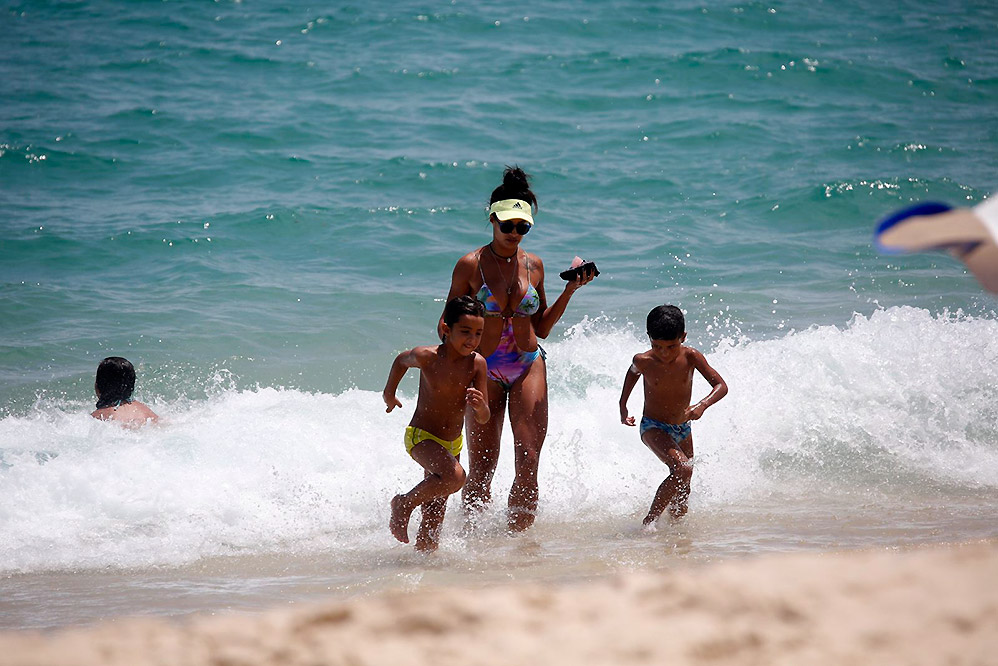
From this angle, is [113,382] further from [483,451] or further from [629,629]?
[629,629]

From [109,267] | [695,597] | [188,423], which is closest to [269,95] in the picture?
[109,267]

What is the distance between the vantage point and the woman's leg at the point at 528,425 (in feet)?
18.5

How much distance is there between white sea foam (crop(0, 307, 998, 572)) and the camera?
6.11 metres

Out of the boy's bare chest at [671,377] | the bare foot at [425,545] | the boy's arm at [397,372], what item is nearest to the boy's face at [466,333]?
the boy's arm at [397,372]

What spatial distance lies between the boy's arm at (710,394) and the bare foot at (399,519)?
5.75 ft

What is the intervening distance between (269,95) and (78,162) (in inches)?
136

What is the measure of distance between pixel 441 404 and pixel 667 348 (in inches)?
55.7

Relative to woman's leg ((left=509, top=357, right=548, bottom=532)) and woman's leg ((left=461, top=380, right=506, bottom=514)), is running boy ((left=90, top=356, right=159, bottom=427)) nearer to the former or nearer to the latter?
woman's leg ((left=461, top=380, right=506, bottom=514))

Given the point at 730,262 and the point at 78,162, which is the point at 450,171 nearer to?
the point at 730,262

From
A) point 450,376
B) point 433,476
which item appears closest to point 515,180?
point 450,376

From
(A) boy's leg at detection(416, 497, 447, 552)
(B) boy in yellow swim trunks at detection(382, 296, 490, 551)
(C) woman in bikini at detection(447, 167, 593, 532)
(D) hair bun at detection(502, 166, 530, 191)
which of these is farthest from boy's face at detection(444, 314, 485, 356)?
(A) boy's leg at detection(416, 497, 447, 552)

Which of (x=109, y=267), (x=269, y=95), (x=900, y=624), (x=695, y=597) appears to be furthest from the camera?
(x=269, y=95)

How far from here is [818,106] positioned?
53.2ft

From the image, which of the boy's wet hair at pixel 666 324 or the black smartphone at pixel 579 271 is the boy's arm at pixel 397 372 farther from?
the boy's wet hair at pixel 666 324
